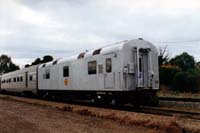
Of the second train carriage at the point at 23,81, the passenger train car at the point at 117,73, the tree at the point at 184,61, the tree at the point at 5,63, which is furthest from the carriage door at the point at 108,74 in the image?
the tree at the point at 5,63

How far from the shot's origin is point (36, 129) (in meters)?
10.4

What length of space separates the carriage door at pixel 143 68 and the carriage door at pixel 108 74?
52.8 inches

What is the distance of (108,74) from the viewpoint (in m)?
17.3

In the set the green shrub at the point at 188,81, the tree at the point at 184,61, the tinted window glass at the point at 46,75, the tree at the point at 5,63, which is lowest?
the green shrub at the point at 188,81

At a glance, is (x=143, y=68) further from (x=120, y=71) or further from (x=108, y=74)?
(x=108, y=74)

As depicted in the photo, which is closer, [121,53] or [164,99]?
[121,53]

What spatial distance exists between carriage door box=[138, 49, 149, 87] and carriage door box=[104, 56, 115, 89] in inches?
52.8

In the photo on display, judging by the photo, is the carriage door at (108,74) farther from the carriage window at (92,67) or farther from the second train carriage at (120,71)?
the carriage window at (92,67)

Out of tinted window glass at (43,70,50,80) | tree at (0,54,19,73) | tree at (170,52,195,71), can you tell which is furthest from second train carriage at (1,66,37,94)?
tree at (0,54,19,73)

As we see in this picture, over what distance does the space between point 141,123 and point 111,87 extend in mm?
5913

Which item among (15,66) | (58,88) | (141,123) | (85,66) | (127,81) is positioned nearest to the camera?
(141,123)

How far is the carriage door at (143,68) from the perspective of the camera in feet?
54.7

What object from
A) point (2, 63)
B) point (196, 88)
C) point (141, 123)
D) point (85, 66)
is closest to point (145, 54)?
point (85, 66)

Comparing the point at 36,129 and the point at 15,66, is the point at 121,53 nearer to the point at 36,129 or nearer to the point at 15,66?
the point at 36,129
